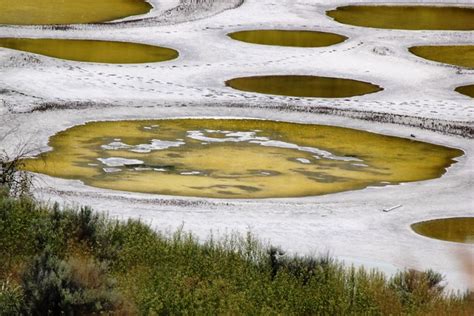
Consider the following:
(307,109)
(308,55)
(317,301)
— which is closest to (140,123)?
(307,109)

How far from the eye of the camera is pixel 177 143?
23312 millimetres

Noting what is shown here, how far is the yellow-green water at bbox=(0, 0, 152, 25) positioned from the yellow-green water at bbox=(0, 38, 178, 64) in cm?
312

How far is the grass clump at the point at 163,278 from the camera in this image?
11.0 m

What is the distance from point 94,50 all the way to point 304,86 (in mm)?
5764

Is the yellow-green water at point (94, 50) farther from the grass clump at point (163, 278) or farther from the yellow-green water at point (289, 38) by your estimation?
the grass clump at point (163, 278)

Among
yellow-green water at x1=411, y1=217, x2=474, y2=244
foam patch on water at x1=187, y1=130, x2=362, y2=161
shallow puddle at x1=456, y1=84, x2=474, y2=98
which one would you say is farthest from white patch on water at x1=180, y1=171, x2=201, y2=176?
shallow puddle at x1=456, y1=84, x2=474, y2=98

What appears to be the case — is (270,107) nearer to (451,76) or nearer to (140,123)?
(140,123)

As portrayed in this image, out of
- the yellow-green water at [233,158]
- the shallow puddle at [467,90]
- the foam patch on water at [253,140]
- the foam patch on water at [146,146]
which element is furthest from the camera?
the shallow puddle at [467,90]

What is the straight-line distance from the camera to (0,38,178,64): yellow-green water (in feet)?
104

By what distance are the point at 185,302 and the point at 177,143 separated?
469 inches

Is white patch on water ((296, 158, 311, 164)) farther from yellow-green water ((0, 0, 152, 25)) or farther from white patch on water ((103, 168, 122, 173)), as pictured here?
yellow-green water ((0, 0, 152, 25))

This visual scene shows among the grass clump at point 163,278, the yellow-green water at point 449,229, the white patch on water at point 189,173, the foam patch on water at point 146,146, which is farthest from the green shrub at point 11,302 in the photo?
the foam patch on water at point 146,146

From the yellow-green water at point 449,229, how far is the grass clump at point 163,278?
3.20 meters

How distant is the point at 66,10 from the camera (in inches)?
1581
